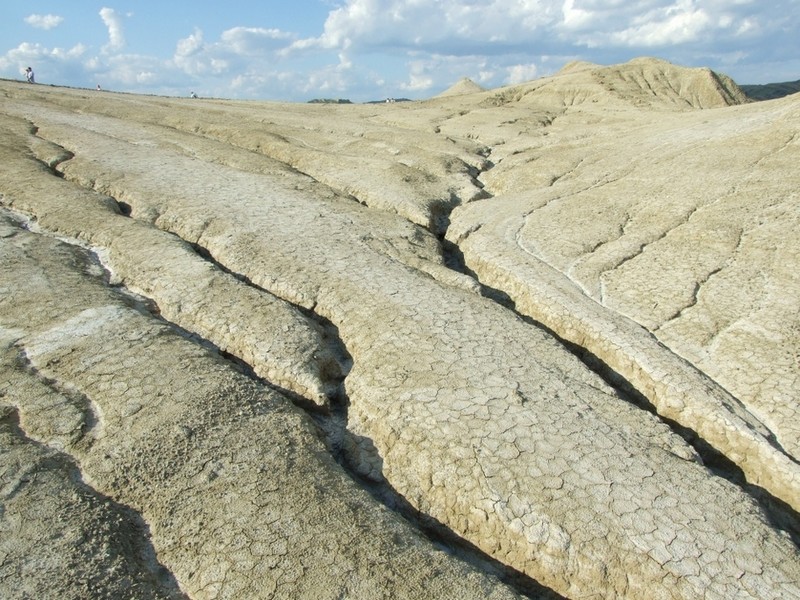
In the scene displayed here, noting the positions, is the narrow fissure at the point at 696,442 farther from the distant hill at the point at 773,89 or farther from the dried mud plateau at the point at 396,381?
the distant hill at the point at 773,89

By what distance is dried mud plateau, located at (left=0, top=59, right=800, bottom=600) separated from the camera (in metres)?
5.97

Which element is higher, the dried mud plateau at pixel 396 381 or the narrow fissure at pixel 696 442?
the dried mud plateau at pixel 396 381

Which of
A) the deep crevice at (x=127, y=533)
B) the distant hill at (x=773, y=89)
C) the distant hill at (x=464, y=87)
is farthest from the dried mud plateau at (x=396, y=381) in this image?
the distant hill at (x=773, y=89)

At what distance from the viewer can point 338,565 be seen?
5.62 meters

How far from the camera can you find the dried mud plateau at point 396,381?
19.6 ft

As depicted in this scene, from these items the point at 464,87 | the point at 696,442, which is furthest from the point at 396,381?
the point at 464,87

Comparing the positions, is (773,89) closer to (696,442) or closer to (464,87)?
(464,87)

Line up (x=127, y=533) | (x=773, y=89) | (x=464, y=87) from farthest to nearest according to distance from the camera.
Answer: (x=773, y=89)
(x=464, y=87)
(x=127, y=533)

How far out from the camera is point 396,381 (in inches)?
347

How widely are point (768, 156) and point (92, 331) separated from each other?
18.7m

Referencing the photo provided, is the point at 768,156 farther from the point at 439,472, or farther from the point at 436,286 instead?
the point at 439,472

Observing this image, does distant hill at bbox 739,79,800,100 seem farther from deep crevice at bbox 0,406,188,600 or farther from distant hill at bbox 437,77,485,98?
deep crevice at bbox 0,406,188,600

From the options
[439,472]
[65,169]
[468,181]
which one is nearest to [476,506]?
[439,472]

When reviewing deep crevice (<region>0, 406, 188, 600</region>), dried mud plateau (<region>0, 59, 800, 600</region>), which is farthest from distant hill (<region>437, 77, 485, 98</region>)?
deep crevice (<region>0, 406, 188, 600</region>)
